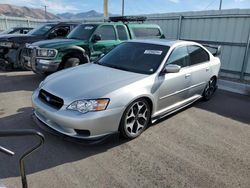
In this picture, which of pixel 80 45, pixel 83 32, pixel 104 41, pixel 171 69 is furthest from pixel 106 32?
pixel 171 69

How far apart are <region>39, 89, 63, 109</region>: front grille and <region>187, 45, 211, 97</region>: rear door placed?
2769 mm

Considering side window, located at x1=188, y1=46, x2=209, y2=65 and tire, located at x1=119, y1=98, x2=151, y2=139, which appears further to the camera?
side window, located at x1=188, y1=46, x2=209, y2=65

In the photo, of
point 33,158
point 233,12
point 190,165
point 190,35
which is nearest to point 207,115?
point 190,165

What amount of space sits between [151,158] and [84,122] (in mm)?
1087

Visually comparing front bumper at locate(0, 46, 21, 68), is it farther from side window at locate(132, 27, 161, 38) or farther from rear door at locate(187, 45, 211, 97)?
rear door at locate(187, 45, 211, 97)

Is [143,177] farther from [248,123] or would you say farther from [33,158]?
[248,123]

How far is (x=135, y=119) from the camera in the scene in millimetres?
3658

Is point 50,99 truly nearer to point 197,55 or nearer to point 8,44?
point 197,55

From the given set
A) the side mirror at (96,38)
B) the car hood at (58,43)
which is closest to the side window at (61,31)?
the car hood at (58,43)

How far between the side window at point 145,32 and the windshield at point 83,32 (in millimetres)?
1537

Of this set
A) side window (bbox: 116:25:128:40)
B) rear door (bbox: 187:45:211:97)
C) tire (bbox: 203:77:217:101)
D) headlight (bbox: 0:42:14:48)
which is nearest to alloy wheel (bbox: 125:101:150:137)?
rear door (bbox: 187:45:211:97)

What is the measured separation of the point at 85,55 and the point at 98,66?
9.17ft

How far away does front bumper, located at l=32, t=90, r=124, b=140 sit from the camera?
3074mm

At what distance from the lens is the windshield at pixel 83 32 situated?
739cm
